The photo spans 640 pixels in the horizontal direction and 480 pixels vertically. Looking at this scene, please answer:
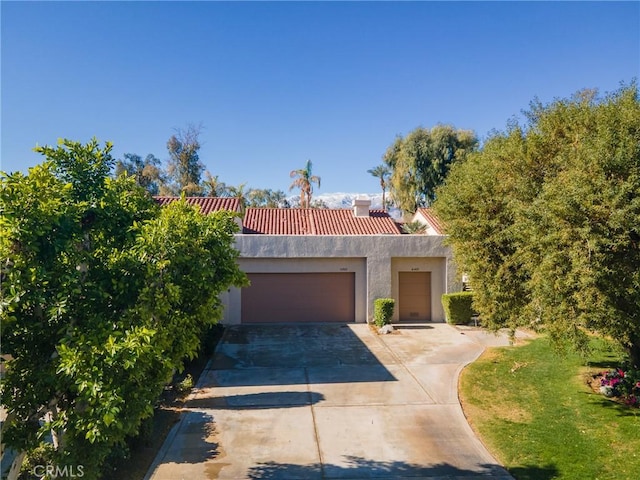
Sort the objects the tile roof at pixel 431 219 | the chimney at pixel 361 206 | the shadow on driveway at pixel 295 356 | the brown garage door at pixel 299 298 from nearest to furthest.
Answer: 1. the shadow on driveway at pixel 295 356
2. the brown garage door at pixel 299 298
3. the tile roof at pixel 431 219
4. the chimney at pixel 361 206

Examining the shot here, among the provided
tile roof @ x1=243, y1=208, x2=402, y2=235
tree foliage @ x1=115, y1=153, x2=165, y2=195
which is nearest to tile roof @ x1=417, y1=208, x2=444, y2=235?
tile roof @ x1=243, y1=208, x2=402, y2=235

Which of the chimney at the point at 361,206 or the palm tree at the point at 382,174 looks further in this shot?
the palm tree at the point at 382,174

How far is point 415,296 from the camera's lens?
20219 millimetres

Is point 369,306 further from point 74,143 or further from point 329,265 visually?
point 74,143

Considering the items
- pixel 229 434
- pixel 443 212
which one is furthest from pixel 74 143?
pixel 443 212

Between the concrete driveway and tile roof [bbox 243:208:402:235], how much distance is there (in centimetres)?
808

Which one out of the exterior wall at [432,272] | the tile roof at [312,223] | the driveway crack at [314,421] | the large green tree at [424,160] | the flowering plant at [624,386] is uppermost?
the large green tree at [424,160]

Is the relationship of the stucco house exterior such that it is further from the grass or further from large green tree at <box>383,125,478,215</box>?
large green tree at <box>383,125,478,215</box>

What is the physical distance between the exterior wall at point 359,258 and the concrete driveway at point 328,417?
4.11 m

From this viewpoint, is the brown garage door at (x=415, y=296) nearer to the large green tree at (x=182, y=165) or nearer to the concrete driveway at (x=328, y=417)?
the concrete driveway at (x=328, y=417)

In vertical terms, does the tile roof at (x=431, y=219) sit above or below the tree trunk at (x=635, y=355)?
above

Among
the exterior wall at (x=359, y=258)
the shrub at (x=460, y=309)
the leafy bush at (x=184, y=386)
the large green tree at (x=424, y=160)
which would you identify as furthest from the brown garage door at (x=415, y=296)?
the large green tree at (x=424, y=160)

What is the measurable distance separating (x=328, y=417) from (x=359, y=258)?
36.1 feet

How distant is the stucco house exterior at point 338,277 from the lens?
19.1 meters
